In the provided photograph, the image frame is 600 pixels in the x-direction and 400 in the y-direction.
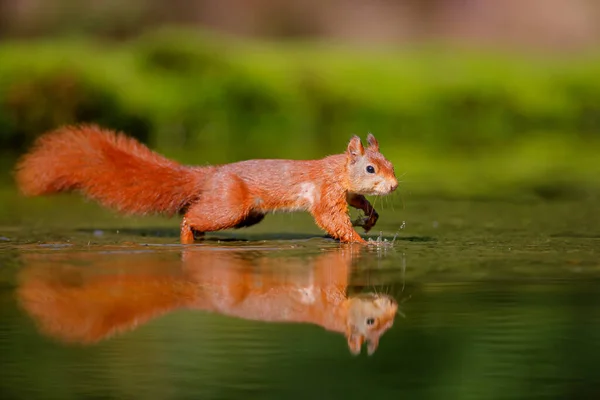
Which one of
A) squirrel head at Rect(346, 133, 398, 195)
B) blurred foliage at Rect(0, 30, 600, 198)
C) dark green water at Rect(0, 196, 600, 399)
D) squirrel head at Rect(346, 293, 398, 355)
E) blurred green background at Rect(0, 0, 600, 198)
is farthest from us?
blurred foliage at Rect(0, 30, 600, 198)

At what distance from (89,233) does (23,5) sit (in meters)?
14.5

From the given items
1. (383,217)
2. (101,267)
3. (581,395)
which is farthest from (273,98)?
(581,395)

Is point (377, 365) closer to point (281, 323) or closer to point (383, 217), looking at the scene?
point (281, 323)

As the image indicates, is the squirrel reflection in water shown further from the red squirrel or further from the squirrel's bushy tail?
the squirrel's bushy tail

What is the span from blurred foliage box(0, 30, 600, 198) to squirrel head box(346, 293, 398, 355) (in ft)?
27.4

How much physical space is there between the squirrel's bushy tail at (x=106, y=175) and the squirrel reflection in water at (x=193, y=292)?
3.65 feet

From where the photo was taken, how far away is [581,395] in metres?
3.66

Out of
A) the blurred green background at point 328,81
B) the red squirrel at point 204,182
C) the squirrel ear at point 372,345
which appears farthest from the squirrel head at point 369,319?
the blurred green background at point 328,81

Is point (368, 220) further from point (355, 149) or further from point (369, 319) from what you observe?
point (369, 319)

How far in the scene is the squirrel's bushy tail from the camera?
764 cm

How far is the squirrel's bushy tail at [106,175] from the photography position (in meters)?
7.64

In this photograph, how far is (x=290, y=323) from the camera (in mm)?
4652

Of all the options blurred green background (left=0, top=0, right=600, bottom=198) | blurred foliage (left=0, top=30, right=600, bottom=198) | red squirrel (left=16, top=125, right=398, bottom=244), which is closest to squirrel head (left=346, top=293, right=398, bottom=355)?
red squirrel (left=16, top=125, right=398, bottom=244)

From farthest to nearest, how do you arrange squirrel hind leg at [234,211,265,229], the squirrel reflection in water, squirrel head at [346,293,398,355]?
squirrel hind leg at [234,211,265,229] → the squirrel reflection in water → squirrel head at [346,293,398,355]
